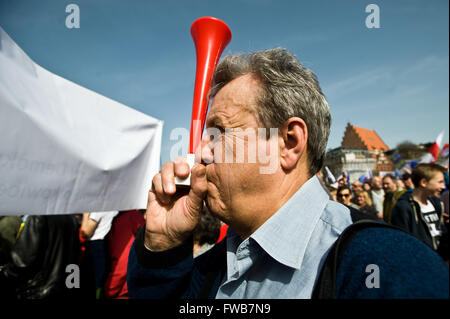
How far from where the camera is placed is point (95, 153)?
2238mm

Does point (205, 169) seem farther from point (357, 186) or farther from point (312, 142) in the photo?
point (357, 186)

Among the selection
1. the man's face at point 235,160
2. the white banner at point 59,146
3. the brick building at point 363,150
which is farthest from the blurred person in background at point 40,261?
the brick building at point 363,150

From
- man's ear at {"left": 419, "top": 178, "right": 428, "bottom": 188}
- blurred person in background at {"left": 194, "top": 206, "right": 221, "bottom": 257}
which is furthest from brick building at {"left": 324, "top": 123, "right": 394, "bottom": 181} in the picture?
blurred person in background at {"left": 194, "top": 206, "right": 221, "bottom": 257}

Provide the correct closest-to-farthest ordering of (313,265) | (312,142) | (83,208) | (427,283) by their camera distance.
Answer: (427,283)
(313,265)
(312,142)
(83,208)

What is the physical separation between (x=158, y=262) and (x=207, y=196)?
48cm

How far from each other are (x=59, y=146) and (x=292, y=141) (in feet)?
5.60

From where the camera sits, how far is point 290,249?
3.32 feet

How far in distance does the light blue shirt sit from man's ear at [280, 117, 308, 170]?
0.46 feet

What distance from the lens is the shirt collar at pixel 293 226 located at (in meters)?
1.00

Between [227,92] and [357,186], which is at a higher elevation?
[227,92]

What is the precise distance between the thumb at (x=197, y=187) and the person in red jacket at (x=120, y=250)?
2291 mm
